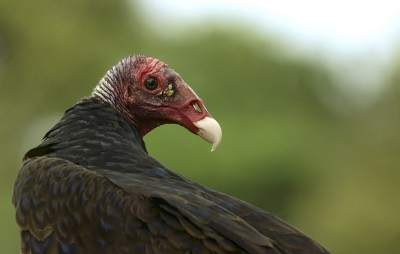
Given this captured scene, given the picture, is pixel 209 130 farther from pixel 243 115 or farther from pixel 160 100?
pixel 243 115

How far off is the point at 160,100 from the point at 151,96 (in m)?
0.08

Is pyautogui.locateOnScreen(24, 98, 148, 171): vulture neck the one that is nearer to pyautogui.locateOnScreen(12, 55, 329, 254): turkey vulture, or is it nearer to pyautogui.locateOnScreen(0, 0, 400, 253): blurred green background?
pyautogui.locateOnScreen(12, 55, 329, 254): turkey vulture

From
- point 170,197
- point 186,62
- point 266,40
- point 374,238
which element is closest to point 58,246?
point 170,197

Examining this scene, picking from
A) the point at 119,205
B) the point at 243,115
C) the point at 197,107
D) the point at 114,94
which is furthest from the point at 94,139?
the point at 243,115

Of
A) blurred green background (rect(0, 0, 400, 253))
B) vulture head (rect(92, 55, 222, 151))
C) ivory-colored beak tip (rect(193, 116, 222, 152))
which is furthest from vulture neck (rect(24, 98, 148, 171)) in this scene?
blurred green background (rect(0, 0, 400, 253))

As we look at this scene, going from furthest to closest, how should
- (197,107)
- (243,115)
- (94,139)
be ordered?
(243,115) < (197,107) < (94,139)

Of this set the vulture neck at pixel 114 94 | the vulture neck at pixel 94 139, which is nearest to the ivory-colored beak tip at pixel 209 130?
the vulture neck at pixel 94 139

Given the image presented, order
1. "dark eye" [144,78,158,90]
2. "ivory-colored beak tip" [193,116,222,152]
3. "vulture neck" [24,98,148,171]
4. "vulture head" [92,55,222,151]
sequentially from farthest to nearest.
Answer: "dark eye" [144,78,158,90], "vulture head" [92,55,222,151], "ivory-colored beak tip" [193,116,222,152], "vulture neck" [24,98,148,171]

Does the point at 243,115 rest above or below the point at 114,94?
above

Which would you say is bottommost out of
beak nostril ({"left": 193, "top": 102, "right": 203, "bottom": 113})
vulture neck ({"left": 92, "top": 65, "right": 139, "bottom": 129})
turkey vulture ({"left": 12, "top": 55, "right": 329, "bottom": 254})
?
turkey vulture ({"left": 12, "top": 55, "right": 329, "bottom": 254})

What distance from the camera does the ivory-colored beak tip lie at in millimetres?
3814

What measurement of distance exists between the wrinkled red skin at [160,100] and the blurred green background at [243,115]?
9.92m

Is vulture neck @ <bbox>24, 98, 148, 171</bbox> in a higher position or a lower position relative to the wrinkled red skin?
lower

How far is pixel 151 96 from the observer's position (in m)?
4.10
